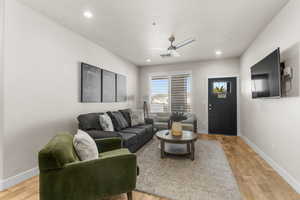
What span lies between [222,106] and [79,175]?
4806 mm

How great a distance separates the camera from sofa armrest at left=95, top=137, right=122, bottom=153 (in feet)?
6.86

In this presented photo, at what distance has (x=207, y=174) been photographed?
226cm

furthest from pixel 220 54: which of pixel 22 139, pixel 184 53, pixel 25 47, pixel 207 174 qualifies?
pixel 22 139

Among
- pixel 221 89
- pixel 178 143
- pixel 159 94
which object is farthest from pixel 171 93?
pixel 178 143

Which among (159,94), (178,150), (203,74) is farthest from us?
(159,94)

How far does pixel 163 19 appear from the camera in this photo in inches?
98.2

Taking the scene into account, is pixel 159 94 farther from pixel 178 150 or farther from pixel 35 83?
Answer: pixel 35 83

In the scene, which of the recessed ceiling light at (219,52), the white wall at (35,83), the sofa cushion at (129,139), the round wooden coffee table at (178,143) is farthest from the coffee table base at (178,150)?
the recessed ceiling light at (219,52)

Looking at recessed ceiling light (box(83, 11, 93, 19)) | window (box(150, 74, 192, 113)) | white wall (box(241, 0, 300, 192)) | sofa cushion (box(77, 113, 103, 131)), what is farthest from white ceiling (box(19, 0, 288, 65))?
window (box(150, 74, 192, 113))

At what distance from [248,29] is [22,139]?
453 cm

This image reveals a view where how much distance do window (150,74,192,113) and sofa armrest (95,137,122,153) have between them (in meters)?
3.68

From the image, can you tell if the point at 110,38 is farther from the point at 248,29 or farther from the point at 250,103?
the point at 250,103

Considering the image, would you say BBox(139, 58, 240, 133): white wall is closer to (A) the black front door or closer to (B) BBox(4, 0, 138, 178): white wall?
(A) the black front door

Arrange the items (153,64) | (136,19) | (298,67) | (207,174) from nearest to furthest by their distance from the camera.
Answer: (298,67) → (207,174) → (136,19) → (153,64)
